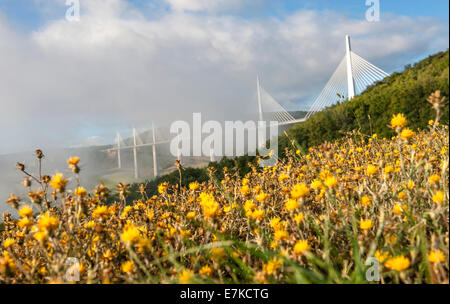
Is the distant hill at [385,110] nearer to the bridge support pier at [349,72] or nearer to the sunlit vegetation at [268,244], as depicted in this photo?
the bridge support pier at [349,72]

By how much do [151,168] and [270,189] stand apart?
4471 cm

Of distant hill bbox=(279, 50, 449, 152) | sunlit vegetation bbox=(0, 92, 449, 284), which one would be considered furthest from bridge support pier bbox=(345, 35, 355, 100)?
sunlit vegetation bbox=(0, 92, 449, 284)

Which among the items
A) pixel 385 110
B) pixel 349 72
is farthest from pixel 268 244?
pixel 349 72

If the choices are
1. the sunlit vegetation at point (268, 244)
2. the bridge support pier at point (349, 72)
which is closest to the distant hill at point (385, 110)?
the bridge support pier at point (349, 72)

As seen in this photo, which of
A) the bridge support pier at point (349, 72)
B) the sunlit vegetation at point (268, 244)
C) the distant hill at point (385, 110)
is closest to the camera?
the sunlit vegetation at point (268, 244)

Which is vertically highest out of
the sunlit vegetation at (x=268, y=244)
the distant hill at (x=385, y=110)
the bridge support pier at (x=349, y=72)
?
the bridge support pier at (x=349, y=72)

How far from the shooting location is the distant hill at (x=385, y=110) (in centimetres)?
681

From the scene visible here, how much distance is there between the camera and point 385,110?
8.18 meters

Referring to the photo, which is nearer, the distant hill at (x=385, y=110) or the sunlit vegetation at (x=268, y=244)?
the sunlit vegetation at (x=268, y=244)

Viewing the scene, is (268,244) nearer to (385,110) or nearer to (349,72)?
(385,110)

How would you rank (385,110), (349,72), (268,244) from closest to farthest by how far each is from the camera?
(268,244) → (385,110) → (349,72)

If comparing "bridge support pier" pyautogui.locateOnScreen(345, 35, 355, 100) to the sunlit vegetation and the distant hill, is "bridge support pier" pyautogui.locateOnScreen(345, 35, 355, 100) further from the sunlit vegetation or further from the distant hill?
the sunlit vegetation

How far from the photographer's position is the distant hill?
681 cm
